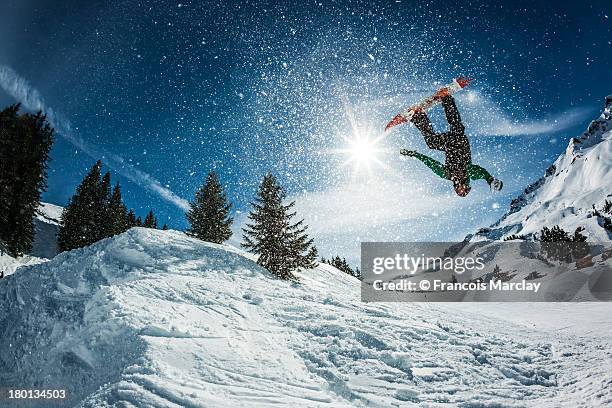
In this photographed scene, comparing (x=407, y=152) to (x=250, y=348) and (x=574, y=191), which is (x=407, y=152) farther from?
(x=574, y=191)

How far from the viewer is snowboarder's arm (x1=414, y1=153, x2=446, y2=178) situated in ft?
40.2

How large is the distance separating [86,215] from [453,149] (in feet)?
98.3

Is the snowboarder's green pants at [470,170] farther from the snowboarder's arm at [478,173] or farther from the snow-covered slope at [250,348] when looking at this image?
the snow-covered slope at [250,348]

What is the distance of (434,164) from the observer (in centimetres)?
1256

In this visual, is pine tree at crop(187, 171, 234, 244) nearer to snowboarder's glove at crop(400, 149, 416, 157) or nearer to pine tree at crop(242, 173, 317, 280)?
pine tree at crop(242, 173, 317, 280)

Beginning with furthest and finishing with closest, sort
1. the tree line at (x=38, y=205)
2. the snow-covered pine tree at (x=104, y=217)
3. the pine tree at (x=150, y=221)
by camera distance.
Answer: the pine tree at (x=150, y=221), the snow-covered pine tree at (x=104, y=217), the tree line at (x=38, y=205)

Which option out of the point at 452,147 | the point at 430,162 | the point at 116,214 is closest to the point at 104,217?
the point at 116,214

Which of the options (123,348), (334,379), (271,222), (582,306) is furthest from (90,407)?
(582,306)

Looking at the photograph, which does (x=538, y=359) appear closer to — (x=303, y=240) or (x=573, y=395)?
(x=573, y=395)

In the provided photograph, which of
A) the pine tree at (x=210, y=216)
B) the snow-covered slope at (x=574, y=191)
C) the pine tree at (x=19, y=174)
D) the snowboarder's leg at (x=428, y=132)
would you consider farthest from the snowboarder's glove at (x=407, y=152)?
the snow-covered slope at (x=574, y=191)

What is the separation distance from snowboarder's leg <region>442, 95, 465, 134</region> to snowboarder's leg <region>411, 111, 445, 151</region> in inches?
23.5

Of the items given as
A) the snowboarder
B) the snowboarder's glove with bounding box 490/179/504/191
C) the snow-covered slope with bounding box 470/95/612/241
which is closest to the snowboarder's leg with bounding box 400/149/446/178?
the snowboarder

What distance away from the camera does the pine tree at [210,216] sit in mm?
26328

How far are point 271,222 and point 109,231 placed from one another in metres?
19.5
